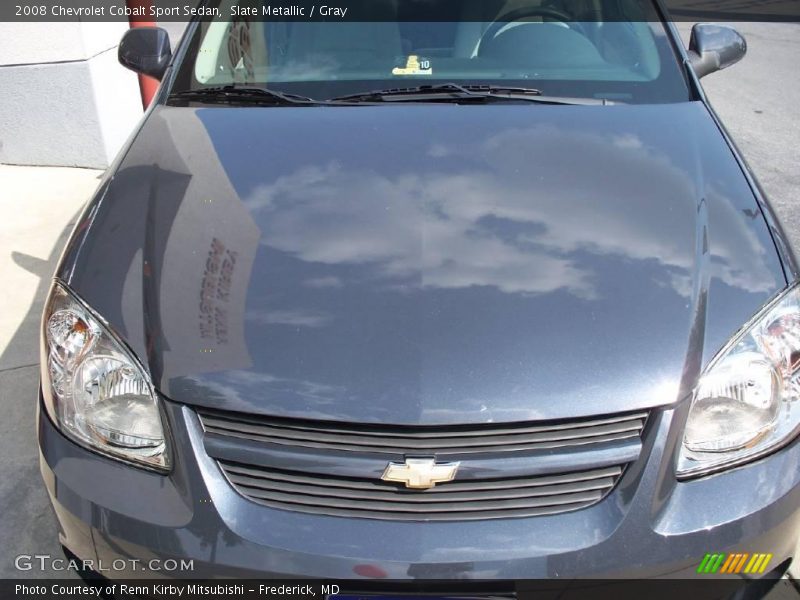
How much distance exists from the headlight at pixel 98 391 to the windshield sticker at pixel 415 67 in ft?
4.31

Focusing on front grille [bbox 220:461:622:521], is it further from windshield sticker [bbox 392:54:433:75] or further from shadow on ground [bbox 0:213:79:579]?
windshield sticker [bbox 392:54:433:75]

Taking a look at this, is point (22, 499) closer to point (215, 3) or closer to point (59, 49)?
point (215, 3)

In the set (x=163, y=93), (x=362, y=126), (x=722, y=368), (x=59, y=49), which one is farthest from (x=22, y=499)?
(x=59, y=49)

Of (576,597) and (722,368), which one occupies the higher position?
(722,368)

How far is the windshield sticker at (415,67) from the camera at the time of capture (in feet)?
8.86

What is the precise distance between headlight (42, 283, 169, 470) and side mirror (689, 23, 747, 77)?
2.31 metres

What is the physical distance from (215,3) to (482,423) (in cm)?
218

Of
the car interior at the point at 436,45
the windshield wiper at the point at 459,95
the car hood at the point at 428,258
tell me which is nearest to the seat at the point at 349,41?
the car interior at the point at 436,45

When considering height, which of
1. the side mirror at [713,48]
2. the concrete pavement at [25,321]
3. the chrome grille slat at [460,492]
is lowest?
the concrete pavement at [25,321]

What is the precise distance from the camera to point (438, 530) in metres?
1.58

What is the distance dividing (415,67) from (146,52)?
1002 millimetres

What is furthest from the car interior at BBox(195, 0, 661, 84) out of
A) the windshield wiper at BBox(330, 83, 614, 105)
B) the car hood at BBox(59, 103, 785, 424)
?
the car hood at BBox(59, 103, 785, 424)

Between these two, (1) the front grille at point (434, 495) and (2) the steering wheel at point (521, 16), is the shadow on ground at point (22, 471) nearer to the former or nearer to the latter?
(1) the front grille at point (434, 495)

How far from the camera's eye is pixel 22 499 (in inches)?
105
